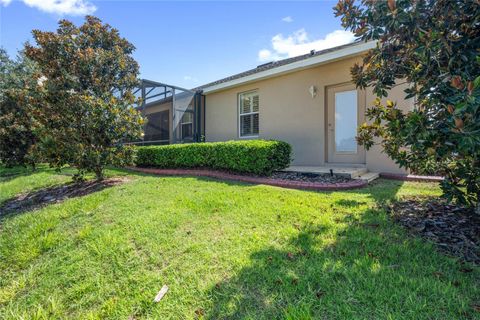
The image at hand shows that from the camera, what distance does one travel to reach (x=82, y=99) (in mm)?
5867

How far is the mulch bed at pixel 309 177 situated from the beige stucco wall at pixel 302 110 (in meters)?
1.40

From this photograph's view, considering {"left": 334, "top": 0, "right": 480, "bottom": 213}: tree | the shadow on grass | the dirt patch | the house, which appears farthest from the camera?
the house

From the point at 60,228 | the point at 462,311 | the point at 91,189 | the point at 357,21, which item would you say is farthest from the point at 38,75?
the point at 462,311

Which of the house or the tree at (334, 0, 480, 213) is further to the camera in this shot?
the house

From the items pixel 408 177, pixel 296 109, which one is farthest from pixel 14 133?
pixel 408 177

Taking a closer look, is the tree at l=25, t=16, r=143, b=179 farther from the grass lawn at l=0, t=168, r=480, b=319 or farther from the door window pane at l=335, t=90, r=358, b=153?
the door window pane at l=335, t=90, r=358, b=153

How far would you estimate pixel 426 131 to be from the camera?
98.6 inches

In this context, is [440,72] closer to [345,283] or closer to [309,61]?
[345,283]

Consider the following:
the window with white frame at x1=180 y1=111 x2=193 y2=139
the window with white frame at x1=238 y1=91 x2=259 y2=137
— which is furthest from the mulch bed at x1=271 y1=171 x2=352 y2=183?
the window with white frame at x1=180 y1=111 x2=193 y2=139

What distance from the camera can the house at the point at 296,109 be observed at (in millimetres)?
7254

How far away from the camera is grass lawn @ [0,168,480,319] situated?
1.95m

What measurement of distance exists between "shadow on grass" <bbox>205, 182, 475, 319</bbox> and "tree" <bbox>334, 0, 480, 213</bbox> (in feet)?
3.29

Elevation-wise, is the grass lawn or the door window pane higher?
the door window pane

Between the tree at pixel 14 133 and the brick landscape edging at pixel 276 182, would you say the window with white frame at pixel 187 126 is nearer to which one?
the brick landscape edging at pixel 276 182
